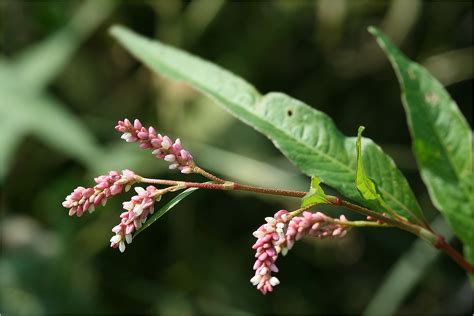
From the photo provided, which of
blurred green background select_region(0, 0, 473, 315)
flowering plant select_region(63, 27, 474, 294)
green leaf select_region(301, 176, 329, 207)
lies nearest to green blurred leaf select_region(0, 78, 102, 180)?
blurred green background select_region(0, 0, 473, 315)

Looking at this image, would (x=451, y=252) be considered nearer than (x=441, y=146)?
Yes

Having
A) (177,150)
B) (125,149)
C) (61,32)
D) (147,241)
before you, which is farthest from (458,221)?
(61,32)

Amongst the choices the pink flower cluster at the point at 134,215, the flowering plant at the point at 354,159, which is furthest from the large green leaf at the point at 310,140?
the pink flower cluster at the point at 134,215

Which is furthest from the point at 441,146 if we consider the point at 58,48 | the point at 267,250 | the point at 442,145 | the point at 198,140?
the point at 58,48

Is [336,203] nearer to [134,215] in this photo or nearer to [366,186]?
[366,186]

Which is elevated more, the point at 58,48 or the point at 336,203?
the point at 336,203

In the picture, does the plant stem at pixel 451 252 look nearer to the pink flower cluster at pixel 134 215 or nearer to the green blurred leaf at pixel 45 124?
the pink flower cluster at pixel 134 215

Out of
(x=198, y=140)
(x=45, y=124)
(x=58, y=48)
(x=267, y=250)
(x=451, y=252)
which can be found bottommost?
(x=198, y=140)
